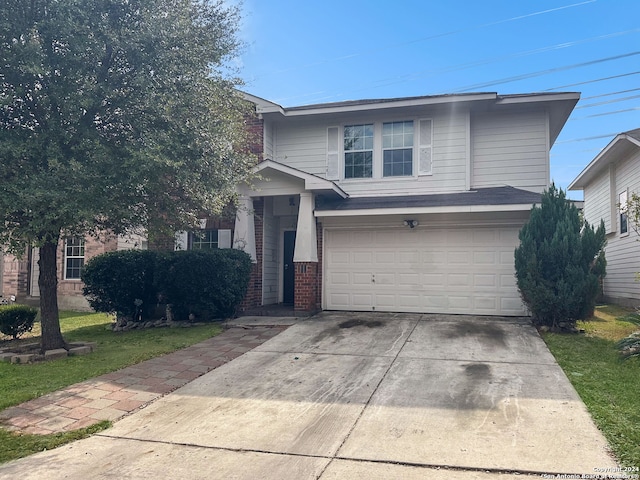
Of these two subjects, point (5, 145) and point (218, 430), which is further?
point (5, 145)

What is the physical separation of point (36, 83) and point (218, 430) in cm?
606

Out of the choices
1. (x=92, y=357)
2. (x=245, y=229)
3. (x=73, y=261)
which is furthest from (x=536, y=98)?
(x=73, y=261)

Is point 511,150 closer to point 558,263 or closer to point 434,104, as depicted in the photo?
point 434,104

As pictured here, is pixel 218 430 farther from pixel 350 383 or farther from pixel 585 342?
pixel 585 342

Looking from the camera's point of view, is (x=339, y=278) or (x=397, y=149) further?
(x=397, y=149)

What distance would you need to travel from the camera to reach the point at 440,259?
37.7ft

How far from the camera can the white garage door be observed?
36.4 ft

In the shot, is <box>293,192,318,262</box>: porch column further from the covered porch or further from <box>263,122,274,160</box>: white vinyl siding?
<box>263,122,274,160</box>: white vinyl siding

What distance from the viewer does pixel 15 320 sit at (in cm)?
954

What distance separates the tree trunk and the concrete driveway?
3.31 meters

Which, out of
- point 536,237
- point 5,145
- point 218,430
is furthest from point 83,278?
point 536,237

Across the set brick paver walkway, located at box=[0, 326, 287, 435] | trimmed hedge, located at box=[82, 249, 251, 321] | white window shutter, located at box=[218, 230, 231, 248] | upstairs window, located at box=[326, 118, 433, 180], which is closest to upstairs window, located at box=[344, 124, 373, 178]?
upstairs window, located at box=[326, 118, 433, 180]

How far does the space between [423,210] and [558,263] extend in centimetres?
309

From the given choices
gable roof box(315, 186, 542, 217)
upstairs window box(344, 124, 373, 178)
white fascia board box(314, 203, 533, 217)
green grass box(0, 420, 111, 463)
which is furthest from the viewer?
upstairs window box(344, 124, 373, 178)
